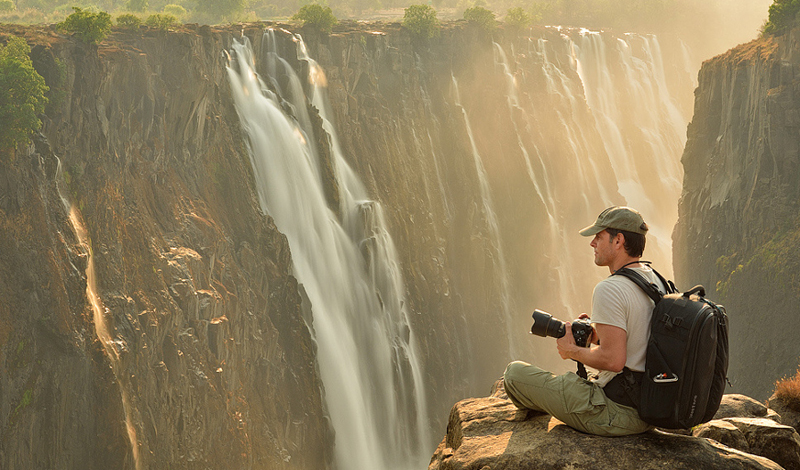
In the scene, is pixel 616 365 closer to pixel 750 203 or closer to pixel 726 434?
pixel 726 434

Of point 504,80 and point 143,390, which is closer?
point 143,390

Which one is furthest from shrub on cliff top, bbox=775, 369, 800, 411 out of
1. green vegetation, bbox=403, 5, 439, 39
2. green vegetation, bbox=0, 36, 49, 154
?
green vegetation, bbox=403, 5, 439, 39

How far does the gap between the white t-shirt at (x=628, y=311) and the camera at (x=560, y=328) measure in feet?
1.08

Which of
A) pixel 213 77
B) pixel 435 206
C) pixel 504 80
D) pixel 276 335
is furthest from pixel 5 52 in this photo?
pixel 504 80

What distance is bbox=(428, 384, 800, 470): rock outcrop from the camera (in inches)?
222

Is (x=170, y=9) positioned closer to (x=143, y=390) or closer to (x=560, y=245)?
(x=560, y=245)

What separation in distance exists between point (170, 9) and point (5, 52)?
3106 centimetres

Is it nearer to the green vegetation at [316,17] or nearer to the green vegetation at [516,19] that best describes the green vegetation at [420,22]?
the green vegetation at [316,17]

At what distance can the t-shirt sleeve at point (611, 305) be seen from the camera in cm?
549

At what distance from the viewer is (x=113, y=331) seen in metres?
20.6

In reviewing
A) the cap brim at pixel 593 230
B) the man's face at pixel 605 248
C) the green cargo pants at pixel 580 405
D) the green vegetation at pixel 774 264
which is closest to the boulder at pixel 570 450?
the green cargo pants at pixel 580 405

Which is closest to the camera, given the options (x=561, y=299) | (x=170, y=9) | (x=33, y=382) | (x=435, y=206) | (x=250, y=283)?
(x=33, y=382)

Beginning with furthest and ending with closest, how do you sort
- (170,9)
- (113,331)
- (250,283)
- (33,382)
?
1. (170,9)
2. (250,283)
3. (113,331)
4. (33,382)

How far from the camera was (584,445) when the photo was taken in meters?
5.86
